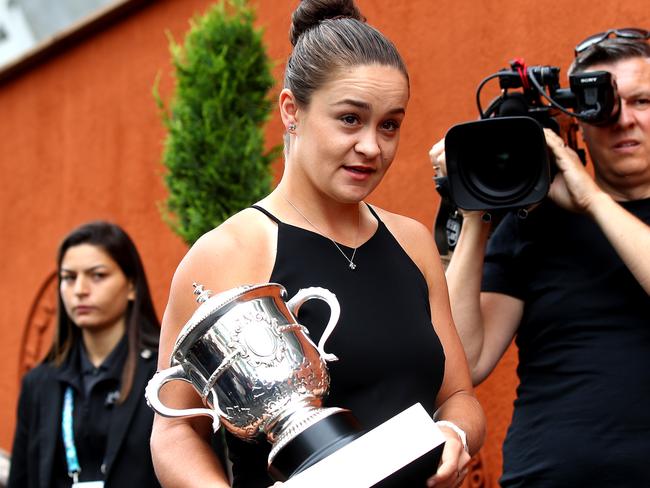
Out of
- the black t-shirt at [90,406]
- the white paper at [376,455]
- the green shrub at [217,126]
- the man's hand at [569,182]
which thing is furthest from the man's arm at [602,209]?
the green shrub at [217,126]

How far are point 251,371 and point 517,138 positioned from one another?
1.10m

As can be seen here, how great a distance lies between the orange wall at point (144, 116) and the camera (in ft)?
13.0

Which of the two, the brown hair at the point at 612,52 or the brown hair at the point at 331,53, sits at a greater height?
the brown hair at the point at 331,53

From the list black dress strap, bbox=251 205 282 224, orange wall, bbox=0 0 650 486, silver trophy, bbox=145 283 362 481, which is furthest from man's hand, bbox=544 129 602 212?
orange wall, bbox=0 0 650 486

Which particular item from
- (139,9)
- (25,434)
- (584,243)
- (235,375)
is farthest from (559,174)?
(139,9)

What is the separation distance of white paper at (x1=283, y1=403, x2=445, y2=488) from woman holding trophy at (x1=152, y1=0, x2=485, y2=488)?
0.25 m

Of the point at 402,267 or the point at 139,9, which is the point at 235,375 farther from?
the point at 139,9

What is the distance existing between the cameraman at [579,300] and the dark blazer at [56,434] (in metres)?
1.14

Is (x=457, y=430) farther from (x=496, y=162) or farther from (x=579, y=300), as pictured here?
(x=496, y=162)

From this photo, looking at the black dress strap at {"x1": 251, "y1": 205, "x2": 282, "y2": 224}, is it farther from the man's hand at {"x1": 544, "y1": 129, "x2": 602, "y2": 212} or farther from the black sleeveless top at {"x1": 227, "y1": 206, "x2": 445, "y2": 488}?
the man's hand at {"x1": 544, "y1": 129, "x2": 602, "y2": 212}

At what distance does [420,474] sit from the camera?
157cm

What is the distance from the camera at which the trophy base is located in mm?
1583

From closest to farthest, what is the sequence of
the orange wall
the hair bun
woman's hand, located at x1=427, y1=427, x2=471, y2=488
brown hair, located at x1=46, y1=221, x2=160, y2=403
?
woman's hand, located at x1=427, y1=427, x2=471, y2=488 → the hair bun → brown hair, located at x1=46, y1=221, x2=160, y2=403 → the orange wall

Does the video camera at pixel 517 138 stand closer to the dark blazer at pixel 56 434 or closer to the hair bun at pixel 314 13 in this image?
the hair bun at pixel 314 13
